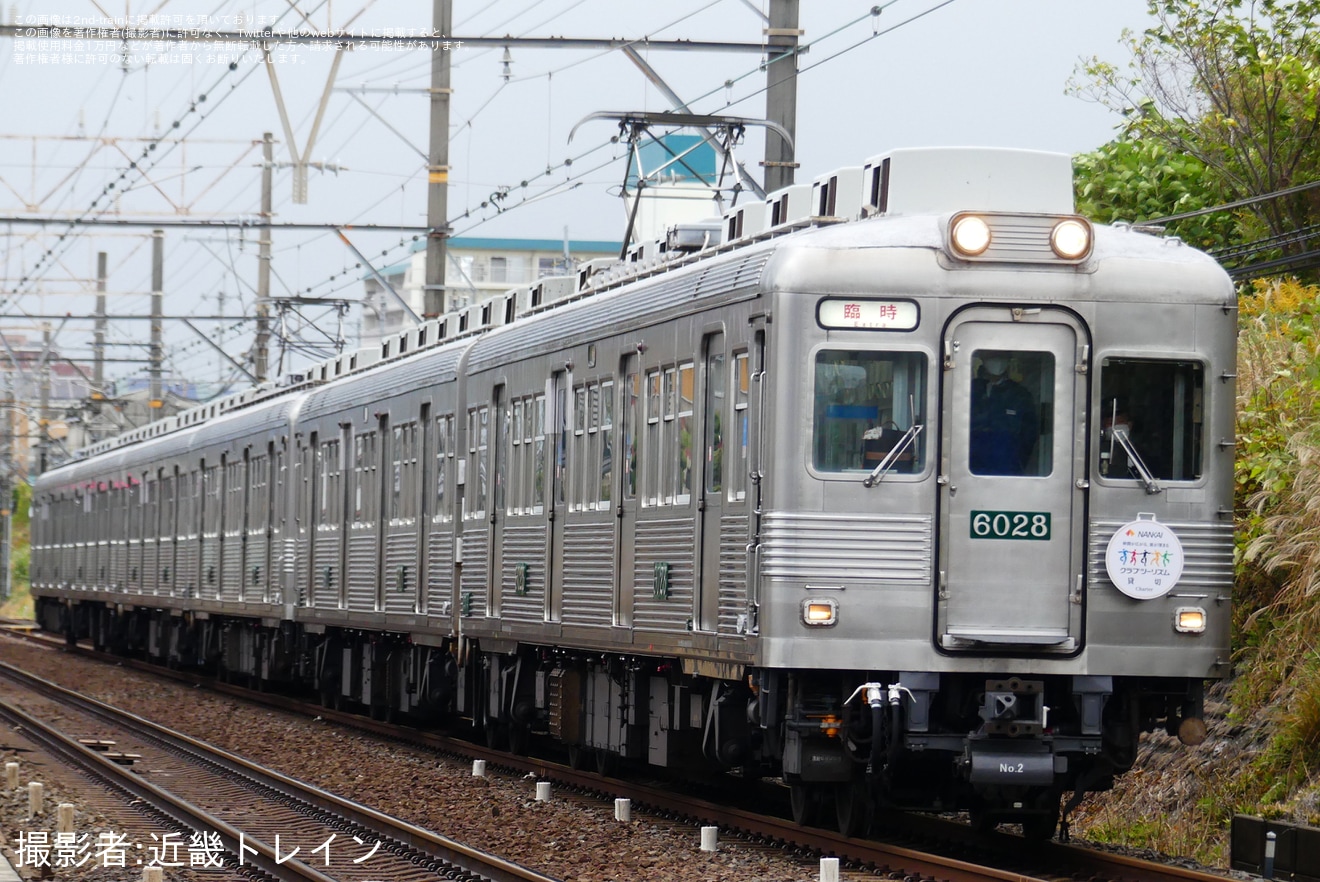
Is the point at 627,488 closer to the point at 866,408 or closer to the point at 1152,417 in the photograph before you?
the point at 866,408

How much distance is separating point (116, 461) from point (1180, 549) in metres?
30.9

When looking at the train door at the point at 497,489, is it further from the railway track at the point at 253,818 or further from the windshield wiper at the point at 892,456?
the windshield wiper at the point at 892,456

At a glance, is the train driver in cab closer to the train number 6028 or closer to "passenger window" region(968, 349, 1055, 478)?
"passenger window" region(968, 349, 1055, 478)

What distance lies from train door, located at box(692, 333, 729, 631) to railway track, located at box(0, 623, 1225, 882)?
1178mm

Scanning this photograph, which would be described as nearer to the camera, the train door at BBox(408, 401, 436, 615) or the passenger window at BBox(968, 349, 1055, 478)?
the passenger window at BBox(968, 349, 1055, 478)

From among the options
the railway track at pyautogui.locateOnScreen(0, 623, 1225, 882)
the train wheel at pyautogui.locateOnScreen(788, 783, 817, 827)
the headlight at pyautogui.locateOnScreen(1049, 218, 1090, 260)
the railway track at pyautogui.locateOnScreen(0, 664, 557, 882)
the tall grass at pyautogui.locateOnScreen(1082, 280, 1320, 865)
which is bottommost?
the railway track at pyautogui.locateOnScreen(0, 664, 557, 882)

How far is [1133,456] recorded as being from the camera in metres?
10.7

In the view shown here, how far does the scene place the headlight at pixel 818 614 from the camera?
10.4 metres

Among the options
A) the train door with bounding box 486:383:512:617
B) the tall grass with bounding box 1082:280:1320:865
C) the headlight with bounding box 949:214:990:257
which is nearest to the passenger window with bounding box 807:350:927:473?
the headlight with bounding box 949:214:990:257

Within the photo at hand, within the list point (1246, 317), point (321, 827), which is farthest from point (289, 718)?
point (1246, 317)

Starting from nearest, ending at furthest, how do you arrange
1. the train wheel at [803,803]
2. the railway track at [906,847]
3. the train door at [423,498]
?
the railway track at [906,847], the train wheel at [803,803], the train door at [423,498]

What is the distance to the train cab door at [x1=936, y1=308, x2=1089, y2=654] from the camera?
34.8 ft

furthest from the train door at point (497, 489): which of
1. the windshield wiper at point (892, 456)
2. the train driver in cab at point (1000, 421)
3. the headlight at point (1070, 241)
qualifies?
the headlight at point (1070, 241)

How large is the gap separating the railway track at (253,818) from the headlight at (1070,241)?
391 cm
